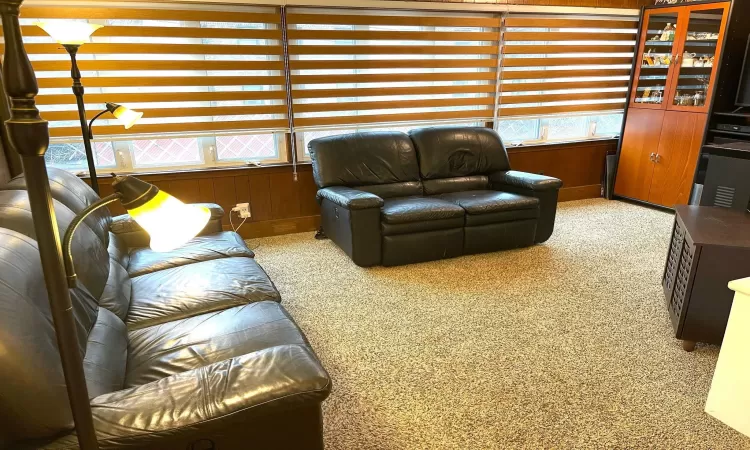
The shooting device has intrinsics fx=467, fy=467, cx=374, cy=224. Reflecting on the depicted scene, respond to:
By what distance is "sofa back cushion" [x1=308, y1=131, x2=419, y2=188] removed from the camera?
3.79 m

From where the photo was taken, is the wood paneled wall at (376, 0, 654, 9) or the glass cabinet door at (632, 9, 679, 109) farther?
the glass cabinet door at (632, 9, 679, 109)

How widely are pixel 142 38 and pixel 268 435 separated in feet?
10.4

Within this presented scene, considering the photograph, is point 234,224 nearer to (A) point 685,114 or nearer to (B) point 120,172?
(B) point 120,172

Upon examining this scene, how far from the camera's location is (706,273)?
2225 mm

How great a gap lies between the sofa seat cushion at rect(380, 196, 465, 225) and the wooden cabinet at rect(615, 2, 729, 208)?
104 inches

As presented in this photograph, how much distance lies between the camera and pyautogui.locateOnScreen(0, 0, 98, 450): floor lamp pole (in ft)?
2.55

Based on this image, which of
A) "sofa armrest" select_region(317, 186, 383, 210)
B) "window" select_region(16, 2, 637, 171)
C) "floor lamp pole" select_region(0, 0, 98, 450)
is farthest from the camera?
"window" select_region(16, 2, 637, 171)

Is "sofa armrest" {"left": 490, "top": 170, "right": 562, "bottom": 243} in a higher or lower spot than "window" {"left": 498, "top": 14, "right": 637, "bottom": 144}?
lower

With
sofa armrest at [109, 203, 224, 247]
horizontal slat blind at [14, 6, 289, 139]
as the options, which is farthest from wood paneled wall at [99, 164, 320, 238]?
sofa armrest at [109, 203, 224, 247]

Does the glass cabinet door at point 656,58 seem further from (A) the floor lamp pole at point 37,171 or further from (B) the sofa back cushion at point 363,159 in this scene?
(A) the floor lamp pole at point 37,171

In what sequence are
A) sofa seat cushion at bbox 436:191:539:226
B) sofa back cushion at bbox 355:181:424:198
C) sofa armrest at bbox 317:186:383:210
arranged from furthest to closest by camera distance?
1. sofa back cushion at bbox 355:181:424:198
2. sofa seat cushion at bbox 436:191:539:226
3. sofa armrest at bbox 317:186:383:210

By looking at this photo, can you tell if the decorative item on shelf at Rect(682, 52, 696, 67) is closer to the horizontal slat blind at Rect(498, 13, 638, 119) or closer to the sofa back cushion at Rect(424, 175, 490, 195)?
the horizontal slat blind at Rect(498, 13, 638, 119)

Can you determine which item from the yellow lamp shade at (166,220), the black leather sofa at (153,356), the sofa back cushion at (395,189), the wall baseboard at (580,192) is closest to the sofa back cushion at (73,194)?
the black leather sofa at (153,356)

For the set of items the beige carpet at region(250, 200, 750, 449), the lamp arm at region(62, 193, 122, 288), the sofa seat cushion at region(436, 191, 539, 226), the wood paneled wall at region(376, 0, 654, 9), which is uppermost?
Answer: the wood paneled wall at region(376, 0, 654, 9)
